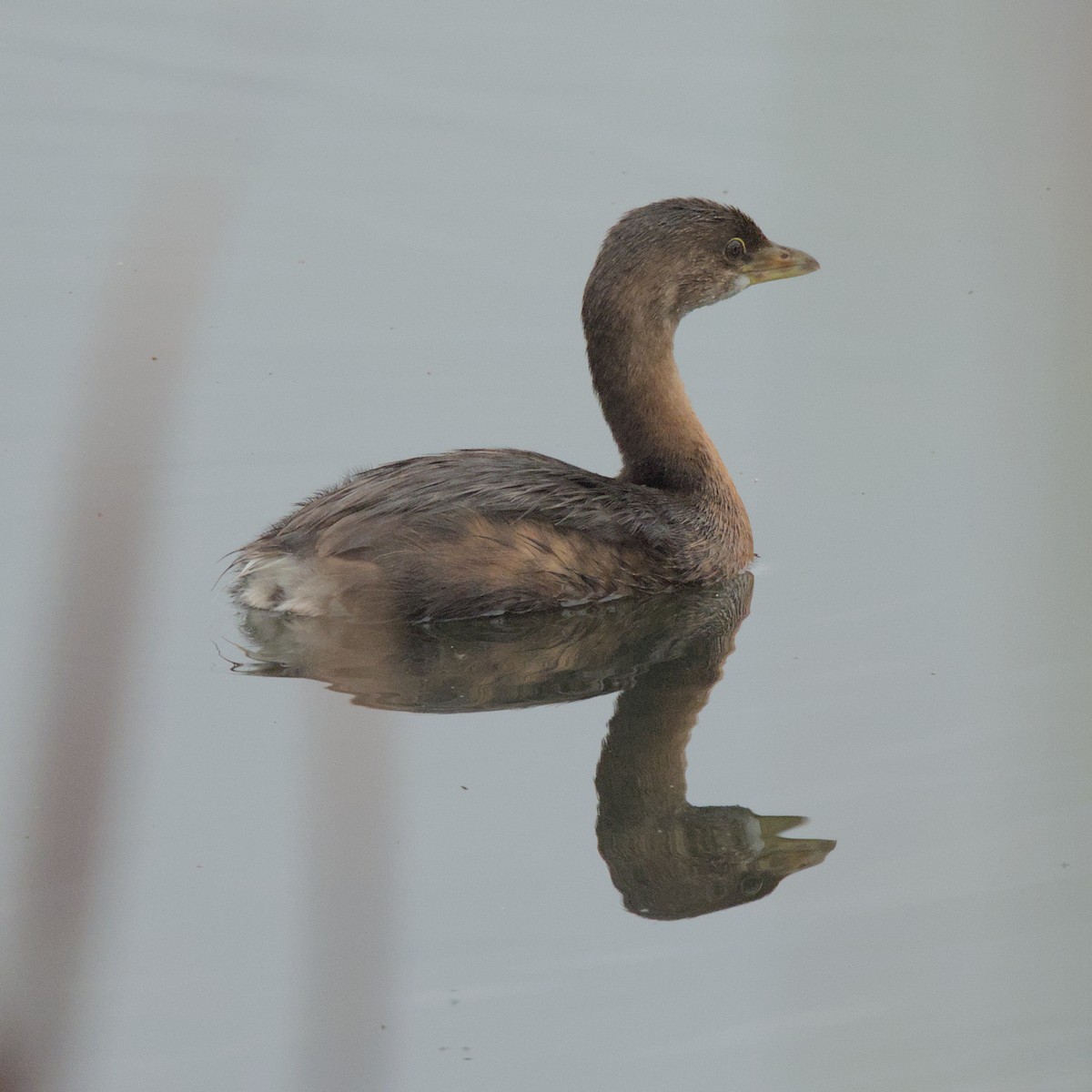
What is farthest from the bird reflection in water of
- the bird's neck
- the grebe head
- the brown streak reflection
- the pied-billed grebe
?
the brown streak reflection

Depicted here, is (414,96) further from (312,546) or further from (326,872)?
(326,872)

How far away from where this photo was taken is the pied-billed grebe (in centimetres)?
507

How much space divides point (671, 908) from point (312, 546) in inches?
70.6

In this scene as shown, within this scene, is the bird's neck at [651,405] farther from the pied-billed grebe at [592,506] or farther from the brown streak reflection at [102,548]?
the brown streak reflection at [102,548]

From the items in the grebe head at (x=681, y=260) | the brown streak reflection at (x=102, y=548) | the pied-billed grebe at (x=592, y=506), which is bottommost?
the brown streak reflection at (x=102, y=548)

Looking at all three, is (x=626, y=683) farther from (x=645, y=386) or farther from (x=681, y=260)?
(x=681, y=260)

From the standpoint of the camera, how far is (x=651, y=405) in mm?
5770

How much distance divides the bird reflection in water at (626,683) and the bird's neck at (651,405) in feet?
1.24

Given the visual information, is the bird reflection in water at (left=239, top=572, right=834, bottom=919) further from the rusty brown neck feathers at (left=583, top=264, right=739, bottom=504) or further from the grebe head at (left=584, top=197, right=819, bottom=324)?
the grebe head at (left=584, top=197, right=819, bottom=324)

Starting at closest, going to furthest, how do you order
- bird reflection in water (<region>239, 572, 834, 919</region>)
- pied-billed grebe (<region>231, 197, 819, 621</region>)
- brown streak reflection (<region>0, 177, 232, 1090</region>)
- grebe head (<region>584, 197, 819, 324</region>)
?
brown streak reflection (<region>0, 177, 232, 1090</region>) → bird reflection in water (<region>239, 572, 834, 919</region>) → pied-billed grebe (<region>231, 197, 819, 621</region>) → grebe head (<region>584, 197, 819, 324</region>)

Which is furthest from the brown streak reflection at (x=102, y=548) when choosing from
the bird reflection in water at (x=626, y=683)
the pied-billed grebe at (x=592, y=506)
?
the pied-billed grebe at (x=592, y=506)

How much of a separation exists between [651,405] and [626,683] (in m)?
1.16

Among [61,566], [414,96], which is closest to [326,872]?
[61,566]

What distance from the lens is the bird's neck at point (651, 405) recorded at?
18.8 ft
